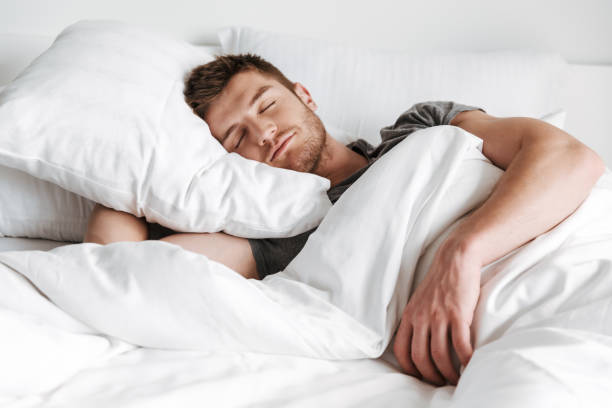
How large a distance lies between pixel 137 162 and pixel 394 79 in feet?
2.44

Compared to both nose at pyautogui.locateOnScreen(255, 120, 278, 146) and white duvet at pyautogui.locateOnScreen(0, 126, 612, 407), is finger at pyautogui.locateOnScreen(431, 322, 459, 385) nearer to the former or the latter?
white duvet at pyautogui.locateOnScreen(0, 126, 612, 407)

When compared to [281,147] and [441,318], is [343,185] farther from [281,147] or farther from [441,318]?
[441,318]

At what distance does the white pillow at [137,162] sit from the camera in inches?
38.1

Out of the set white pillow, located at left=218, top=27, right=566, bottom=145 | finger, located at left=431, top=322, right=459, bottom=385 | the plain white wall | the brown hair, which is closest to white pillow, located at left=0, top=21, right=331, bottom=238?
the brown hair

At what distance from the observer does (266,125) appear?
1.19m

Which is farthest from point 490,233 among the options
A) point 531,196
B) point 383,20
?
point 383,20

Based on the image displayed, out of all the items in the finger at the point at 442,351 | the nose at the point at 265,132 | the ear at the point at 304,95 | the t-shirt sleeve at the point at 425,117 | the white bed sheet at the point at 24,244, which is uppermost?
the t-shirt sleeve at the point at 425,117

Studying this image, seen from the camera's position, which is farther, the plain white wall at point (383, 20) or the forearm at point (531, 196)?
the plain white wall at point (383, 20)

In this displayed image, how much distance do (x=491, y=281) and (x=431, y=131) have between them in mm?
275

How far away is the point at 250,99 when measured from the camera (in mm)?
1232

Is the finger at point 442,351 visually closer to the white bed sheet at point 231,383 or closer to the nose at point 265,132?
the white bed sheet at point 231,383

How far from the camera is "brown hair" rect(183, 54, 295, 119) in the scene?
3.86 feet

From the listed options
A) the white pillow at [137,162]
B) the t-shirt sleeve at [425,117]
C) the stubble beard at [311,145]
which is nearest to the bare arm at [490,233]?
the t-shirt sleeve at [425,117]

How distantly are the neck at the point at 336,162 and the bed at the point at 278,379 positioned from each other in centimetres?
56
